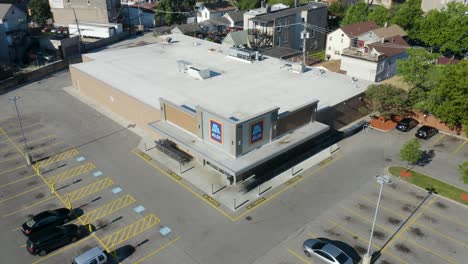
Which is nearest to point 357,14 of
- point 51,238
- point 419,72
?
point 419,72

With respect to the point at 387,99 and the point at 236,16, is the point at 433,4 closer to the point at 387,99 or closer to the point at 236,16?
the point at 236,16

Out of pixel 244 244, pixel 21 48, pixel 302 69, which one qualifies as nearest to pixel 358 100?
pixel 302 69

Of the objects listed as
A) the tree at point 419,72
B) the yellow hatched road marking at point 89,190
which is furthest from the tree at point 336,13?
the yellow hatched road marking at point 89,190

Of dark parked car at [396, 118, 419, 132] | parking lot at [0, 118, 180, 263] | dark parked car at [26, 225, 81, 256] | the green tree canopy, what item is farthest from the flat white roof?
the green tree canopy

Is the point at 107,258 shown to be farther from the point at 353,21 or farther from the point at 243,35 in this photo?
the point at 353,21

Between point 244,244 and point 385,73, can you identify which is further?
point 385,73

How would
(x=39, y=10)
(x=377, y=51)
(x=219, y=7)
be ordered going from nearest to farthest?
(x=377, y=51) → (x=39, y=10) → (x=219, y=7)

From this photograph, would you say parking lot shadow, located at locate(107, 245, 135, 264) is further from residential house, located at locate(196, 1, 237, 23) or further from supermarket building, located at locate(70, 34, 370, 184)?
residential house, located at locate(196, 1, 237, 23)
